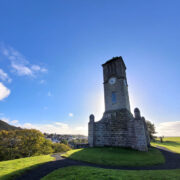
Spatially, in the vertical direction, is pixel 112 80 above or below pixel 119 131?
above

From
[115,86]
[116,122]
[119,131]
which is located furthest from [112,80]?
[119,131]

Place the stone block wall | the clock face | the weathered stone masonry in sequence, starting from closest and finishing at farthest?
the stone block wall
the weathered stone masonry
the clock face

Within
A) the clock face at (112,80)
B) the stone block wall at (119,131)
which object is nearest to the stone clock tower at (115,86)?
the clock face at (112,80)

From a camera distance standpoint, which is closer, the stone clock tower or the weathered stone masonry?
the weathered stone masonry

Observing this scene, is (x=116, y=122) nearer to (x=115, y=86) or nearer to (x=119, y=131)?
(x=119, y=131)

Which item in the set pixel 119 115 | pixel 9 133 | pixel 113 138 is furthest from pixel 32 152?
pixel 119 115

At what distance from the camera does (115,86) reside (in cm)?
2138

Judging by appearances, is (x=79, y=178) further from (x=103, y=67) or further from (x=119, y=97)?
(x=103, y=67)

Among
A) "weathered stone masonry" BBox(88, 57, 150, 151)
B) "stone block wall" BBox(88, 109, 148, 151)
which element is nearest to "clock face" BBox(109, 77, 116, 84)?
"weathered stone masonry" BBox(88, 57, 150, 151)

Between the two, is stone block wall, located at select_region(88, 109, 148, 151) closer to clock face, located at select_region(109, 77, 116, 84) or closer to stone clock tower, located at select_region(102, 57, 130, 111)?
stone clock tower, located at select_region(102, 57, 130, 111)

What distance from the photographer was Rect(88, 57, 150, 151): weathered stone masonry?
50.7 ft

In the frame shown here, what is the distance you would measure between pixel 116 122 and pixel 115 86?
7551mm

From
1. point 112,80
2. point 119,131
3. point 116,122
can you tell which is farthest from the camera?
point 112,80

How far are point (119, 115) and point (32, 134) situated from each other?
1129 inches
